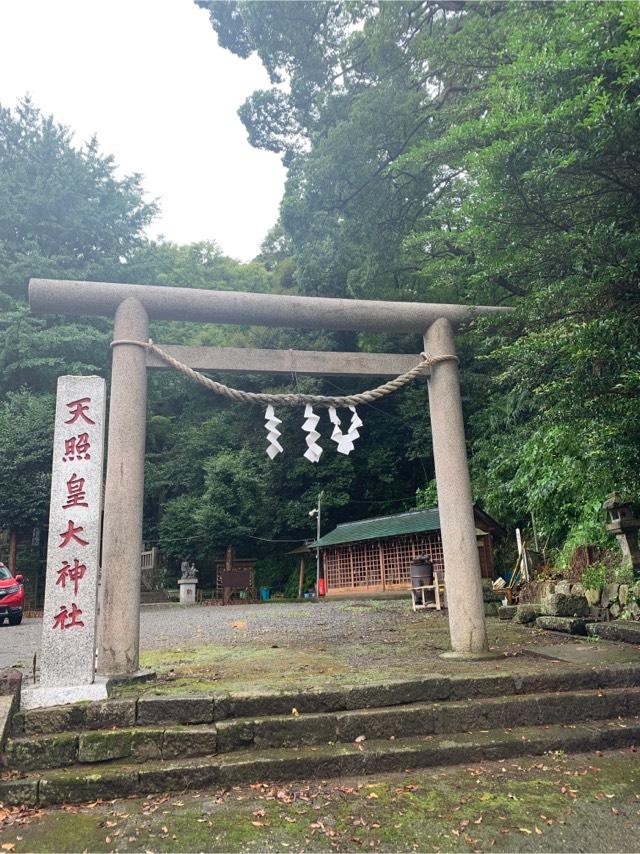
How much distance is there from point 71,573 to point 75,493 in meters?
0.62

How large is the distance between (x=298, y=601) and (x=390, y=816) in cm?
1762

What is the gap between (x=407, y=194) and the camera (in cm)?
1460

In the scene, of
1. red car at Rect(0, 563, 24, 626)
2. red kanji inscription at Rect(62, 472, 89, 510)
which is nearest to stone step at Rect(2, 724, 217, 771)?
red kanji inscription at Rect(62, 472, 89, 510)

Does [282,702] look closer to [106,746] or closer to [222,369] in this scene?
[106,746]

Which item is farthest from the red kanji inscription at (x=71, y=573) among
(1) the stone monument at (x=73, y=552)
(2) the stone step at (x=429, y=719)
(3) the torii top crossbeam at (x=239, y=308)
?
(3) the torii top crossbeam at (x=239, y=308)

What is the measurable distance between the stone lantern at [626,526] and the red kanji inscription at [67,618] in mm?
6402

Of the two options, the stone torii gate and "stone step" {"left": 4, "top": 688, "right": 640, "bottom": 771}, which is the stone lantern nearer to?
the stone torii gate

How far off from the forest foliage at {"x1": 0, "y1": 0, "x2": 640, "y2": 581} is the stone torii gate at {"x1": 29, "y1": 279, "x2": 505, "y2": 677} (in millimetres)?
651

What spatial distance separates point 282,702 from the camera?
3.90m

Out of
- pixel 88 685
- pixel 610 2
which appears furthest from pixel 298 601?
pixel 610 2

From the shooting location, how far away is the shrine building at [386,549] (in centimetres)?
1778

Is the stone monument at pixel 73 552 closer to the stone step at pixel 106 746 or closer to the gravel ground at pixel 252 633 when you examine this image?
the stone step at pixel 106 746

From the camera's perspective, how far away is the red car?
498 inches

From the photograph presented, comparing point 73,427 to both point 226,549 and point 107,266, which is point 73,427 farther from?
point 107,266
